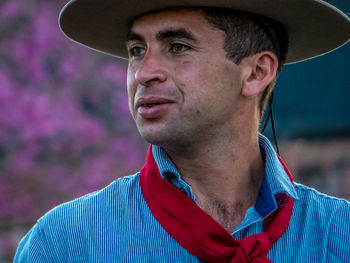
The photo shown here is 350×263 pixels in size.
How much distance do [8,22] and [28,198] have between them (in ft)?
6.69

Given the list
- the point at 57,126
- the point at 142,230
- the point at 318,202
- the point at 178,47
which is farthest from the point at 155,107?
the point at 57,126

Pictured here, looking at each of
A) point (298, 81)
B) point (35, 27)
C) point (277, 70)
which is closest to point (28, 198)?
point (35, 27)

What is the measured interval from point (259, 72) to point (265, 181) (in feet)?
1.53

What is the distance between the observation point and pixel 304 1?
8.25 feet

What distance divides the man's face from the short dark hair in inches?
1.4

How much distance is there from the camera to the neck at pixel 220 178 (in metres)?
2.54

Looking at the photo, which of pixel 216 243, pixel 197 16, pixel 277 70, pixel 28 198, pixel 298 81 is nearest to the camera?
pixel 216 243

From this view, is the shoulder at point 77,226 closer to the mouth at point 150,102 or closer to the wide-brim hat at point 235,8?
the mouth at point 150,102

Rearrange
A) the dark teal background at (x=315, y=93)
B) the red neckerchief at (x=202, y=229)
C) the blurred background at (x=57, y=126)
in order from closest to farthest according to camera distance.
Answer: the red neckerchief at (x=202, y=229) < the dark teal background at (x=315, y=93) < the blurred background at (x=57, y=126)

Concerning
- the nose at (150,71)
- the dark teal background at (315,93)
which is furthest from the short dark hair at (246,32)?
the dark teal background at (315,93)

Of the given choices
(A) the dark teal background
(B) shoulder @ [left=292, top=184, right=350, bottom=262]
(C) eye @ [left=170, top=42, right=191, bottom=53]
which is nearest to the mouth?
(C) eye @ [left=170, top=42, right=191, bottom=53]

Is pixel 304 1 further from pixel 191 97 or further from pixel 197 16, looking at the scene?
pixel 191 97

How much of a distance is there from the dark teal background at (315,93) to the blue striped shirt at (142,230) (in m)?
2.72

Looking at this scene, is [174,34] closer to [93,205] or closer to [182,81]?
[182,81]
